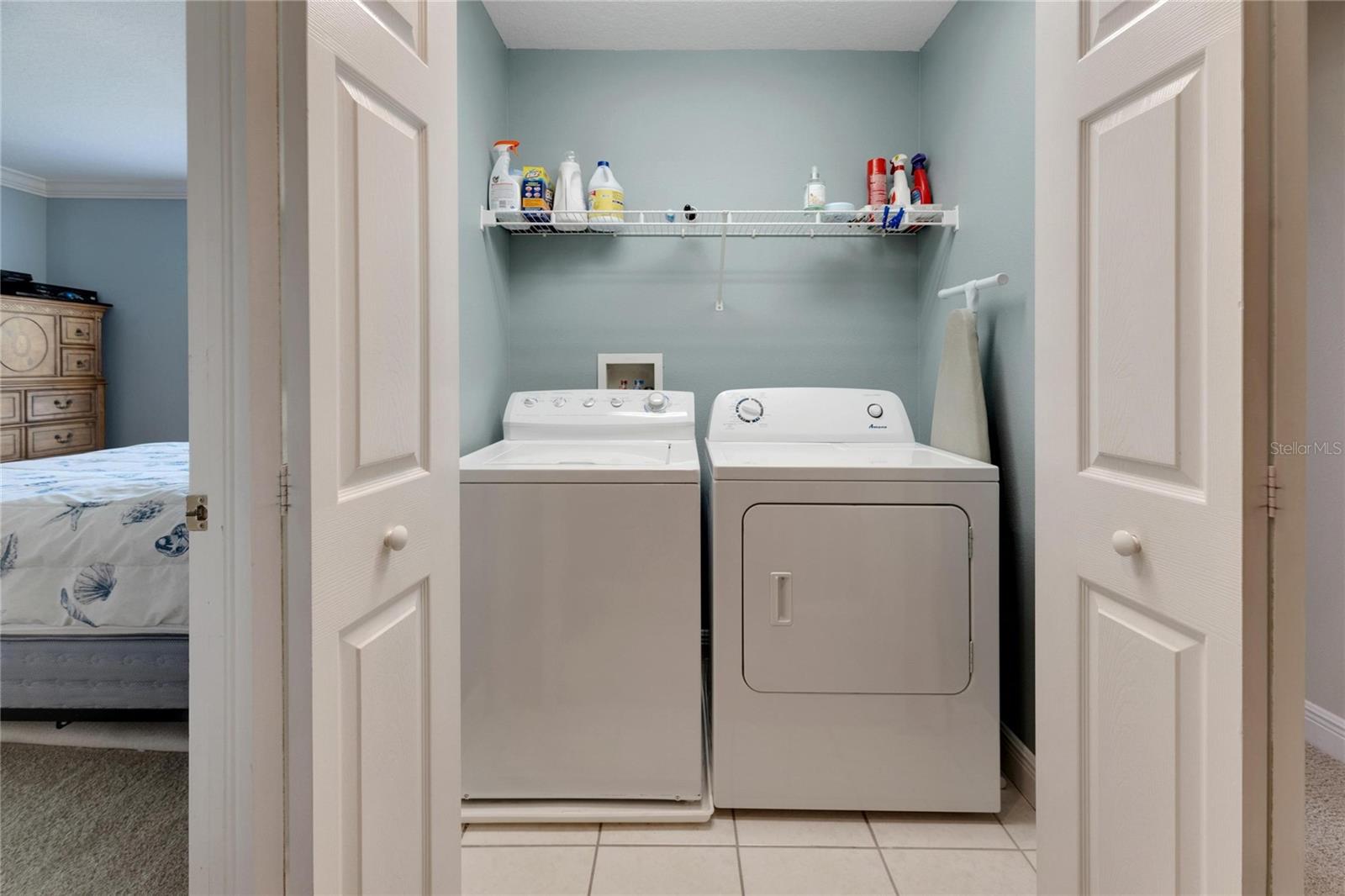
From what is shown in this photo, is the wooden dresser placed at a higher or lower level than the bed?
higher

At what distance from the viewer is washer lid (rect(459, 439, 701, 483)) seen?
1642mm

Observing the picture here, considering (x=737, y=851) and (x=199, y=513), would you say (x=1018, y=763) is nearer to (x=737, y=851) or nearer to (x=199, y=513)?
(x=737, y=851)

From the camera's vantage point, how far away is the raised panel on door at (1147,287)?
805 millimetres

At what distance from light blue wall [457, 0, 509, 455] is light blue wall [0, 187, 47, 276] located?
1.38 meters

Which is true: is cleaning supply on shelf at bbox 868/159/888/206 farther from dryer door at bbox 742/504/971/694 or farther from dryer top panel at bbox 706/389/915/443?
dryer door at bbox 742/504/971/694

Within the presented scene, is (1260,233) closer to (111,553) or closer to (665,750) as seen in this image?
(665,750)

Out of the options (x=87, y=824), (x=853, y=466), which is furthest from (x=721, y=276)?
(x=87, y=824)

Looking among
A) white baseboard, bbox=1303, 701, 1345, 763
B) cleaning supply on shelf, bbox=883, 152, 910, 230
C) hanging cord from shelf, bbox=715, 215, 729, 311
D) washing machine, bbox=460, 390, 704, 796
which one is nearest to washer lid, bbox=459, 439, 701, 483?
washing machine, bbox=460, 390, 704, 796

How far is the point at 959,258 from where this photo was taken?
7.02 feet

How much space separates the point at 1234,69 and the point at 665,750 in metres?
1.66

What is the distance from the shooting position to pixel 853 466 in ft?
5.36

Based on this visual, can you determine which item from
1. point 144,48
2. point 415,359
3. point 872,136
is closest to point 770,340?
point 872,136

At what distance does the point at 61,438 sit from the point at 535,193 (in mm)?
1772

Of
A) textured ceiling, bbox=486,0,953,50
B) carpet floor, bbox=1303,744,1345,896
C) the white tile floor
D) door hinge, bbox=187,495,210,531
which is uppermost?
textured ceiling, bbox=486,0,953,50
